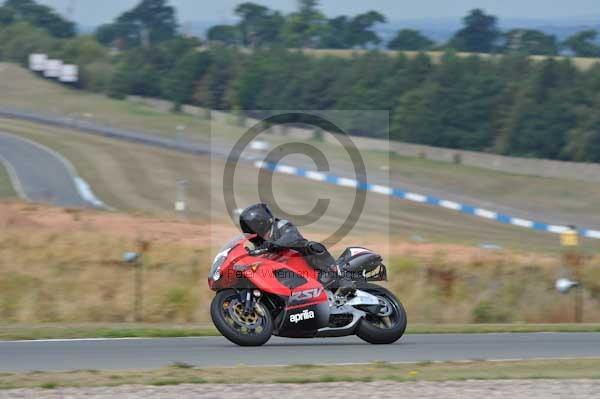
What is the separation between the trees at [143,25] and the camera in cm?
11638

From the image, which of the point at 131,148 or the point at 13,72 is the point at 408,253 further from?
the point at 13,72

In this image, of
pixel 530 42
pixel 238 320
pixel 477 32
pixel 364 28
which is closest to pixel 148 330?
pixel 238 320

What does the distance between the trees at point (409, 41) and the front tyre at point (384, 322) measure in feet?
259

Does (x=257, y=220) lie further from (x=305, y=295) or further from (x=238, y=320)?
(x=238, y=320)

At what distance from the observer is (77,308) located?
1645cm

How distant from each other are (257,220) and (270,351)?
4.69ft

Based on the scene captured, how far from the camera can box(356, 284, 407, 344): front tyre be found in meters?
11.4

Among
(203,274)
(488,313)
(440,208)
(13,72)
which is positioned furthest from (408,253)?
(13,72)

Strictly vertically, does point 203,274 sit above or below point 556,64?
below

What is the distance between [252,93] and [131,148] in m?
19.0

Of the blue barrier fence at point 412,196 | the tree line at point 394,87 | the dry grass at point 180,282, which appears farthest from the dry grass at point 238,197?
the dry grass at point 180,282

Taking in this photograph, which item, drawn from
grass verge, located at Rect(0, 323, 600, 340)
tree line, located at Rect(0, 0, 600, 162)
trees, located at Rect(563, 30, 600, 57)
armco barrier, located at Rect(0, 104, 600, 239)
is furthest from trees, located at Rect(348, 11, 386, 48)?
grass verge, located at Rect(0, 323, 600, 340)

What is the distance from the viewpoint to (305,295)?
1114 centimetres

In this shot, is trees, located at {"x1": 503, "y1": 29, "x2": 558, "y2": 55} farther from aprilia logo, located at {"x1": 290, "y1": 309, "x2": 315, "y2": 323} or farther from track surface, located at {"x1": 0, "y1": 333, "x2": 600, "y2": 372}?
aprilia logo, located at {"x1": 290, "y1": 309, "x2": 315, "y2": 323}
